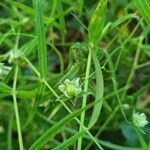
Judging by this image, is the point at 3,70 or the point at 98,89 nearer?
the point at 98,89

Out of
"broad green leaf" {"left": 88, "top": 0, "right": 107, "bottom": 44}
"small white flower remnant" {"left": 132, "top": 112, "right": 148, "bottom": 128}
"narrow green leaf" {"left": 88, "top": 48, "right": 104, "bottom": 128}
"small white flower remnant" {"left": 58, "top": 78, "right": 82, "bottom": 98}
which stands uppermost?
"broad green leaf" {"left": 88, "top": 0, "right": 107, "bottom": 44}

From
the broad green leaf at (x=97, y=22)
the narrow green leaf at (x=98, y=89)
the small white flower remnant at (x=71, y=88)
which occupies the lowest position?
the narrow green leaf at (x=98, y=89)

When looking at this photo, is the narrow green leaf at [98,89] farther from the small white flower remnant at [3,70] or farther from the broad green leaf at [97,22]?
the small white flower remnant at [3,70]

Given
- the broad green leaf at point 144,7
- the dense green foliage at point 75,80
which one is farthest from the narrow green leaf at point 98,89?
the broad green leaf at point 144,7

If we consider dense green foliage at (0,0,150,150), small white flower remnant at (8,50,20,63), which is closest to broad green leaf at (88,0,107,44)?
dense green foliage at (0,0,150,150)

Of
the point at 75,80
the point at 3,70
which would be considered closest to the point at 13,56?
the point at 3,70

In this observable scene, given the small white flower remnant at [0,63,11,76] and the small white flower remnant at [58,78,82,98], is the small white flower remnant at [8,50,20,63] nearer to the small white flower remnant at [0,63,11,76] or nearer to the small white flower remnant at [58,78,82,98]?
the small white flower remnant at [0,63,11,76]

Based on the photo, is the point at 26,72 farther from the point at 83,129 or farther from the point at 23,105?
the point at 83,129

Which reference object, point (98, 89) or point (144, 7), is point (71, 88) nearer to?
point (98, 89)
